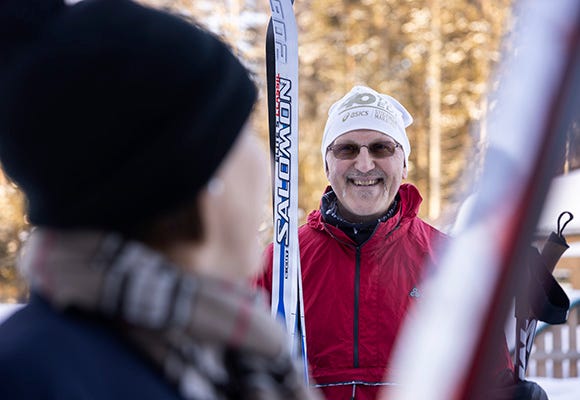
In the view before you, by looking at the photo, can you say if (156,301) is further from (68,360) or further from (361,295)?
(361,295)

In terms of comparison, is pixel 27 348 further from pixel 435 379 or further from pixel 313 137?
pixel 313 137

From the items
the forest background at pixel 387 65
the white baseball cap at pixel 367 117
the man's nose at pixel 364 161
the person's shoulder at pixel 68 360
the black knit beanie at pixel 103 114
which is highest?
the forest background at pixel 387 65

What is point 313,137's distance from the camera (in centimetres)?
1537

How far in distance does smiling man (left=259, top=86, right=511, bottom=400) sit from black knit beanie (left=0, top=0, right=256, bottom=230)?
1.58 metres

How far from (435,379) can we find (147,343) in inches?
11.3

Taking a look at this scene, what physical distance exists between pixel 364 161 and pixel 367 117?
15 cm

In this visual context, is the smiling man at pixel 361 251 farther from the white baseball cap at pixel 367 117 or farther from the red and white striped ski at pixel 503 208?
the red and white striped ski at pixel 503 208

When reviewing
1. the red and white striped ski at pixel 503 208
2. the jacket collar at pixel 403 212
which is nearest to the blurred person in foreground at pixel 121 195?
the red and white striped ski at pixel 503 208

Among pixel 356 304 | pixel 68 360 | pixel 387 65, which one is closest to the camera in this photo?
pixel 68 360

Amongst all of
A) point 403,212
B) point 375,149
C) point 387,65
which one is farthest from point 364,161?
point 387,65

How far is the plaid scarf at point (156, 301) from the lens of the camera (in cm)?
67

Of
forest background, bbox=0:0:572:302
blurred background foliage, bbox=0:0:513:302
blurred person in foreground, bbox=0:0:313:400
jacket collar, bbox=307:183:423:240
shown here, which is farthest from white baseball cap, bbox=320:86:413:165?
blurred background foliage, bbox=0:0:513:302

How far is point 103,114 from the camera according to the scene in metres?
0.68

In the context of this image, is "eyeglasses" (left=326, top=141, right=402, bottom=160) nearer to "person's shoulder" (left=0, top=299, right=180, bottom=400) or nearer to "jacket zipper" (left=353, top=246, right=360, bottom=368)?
"jacket zipper" (left=353, top=246, right=360, bottom=368)
